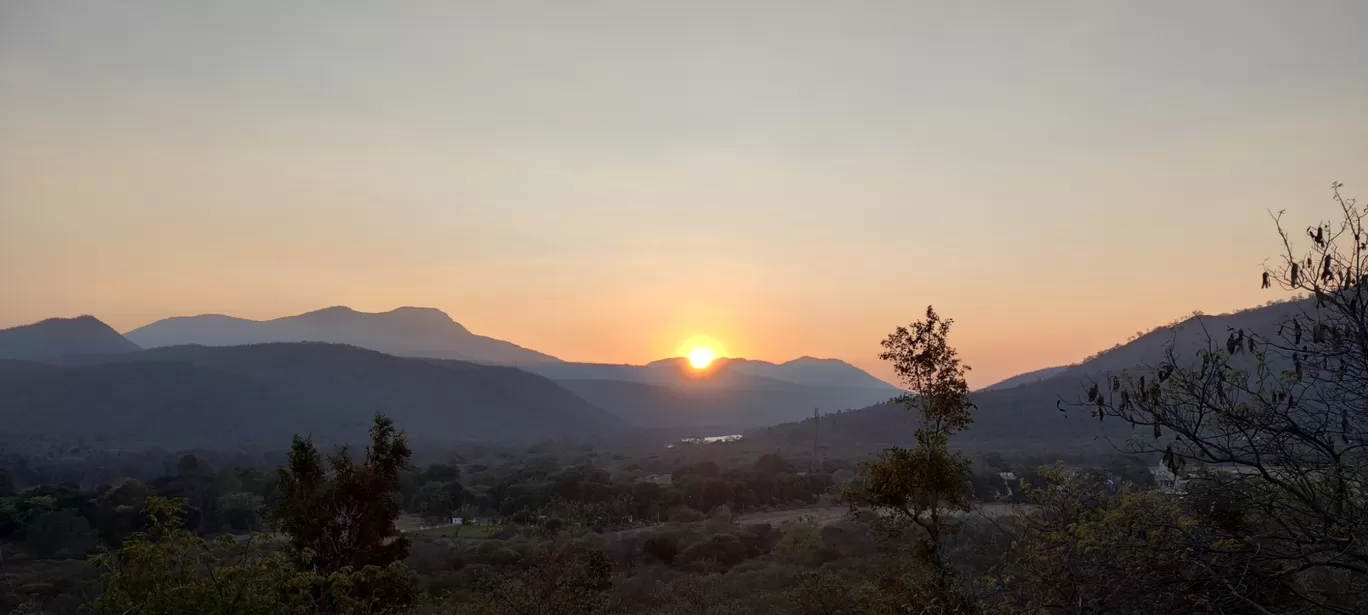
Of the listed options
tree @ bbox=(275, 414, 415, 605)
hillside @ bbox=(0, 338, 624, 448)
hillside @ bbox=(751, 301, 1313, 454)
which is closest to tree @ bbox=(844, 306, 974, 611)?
tree @ bbox=(275, 414, 415, 605)

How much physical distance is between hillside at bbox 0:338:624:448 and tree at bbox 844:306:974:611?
147 metres

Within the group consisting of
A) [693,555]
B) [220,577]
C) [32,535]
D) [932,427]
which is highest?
[932,427]

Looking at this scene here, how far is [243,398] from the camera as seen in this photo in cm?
15850

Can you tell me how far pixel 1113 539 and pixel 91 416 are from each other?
554ft

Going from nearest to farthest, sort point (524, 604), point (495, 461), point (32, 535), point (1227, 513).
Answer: point (1227, 513) < point (524, 604) < point (32, 535) < point (495, 461)

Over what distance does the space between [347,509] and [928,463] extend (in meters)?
15.2

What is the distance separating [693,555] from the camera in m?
45.7

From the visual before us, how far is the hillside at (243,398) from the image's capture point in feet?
458

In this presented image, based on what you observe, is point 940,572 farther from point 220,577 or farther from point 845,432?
point 845,432

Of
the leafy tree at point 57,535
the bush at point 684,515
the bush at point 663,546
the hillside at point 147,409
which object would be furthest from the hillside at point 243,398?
the bush at point 663,546

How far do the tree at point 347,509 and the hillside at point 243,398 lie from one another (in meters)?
134

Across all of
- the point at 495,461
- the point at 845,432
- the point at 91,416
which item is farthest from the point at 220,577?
the point at 91,416

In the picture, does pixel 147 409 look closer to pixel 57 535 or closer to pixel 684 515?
pixel 57 535

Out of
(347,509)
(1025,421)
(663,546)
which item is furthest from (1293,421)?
(1025,421)
